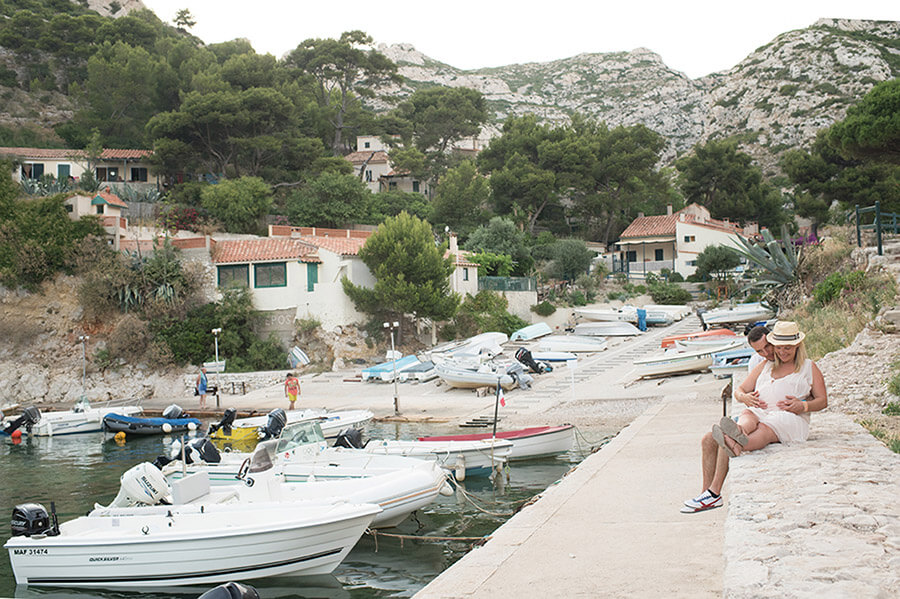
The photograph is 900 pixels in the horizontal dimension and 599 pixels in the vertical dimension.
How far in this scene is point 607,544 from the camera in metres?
6.53

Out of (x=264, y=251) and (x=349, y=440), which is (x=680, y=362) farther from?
(x=264, y=251)

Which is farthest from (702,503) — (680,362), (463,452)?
(680,362)

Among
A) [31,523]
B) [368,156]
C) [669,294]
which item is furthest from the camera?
[368,156]

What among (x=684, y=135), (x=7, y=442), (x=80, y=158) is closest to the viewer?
(x=7, y=442)

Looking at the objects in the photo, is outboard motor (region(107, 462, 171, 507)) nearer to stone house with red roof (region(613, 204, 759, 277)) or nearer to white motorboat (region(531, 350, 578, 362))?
white motorboat (region(531, 350, 578, 362))

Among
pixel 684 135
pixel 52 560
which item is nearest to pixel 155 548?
pixel 52 560

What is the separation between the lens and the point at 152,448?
2327 centimetres

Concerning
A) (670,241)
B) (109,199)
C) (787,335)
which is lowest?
(787,335)

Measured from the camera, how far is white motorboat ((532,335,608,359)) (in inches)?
1334

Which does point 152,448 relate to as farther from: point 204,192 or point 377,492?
point 204,192

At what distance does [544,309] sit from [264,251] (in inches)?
645

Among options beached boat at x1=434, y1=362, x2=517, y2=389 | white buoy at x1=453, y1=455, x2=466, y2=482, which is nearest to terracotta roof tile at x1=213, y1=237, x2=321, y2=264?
beached boat at x1=434, y1=362, x2=517, y2=389

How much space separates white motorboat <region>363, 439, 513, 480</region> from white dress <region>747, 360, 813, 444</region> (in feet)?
28.8

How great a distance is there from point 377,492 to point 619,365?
20.2m
